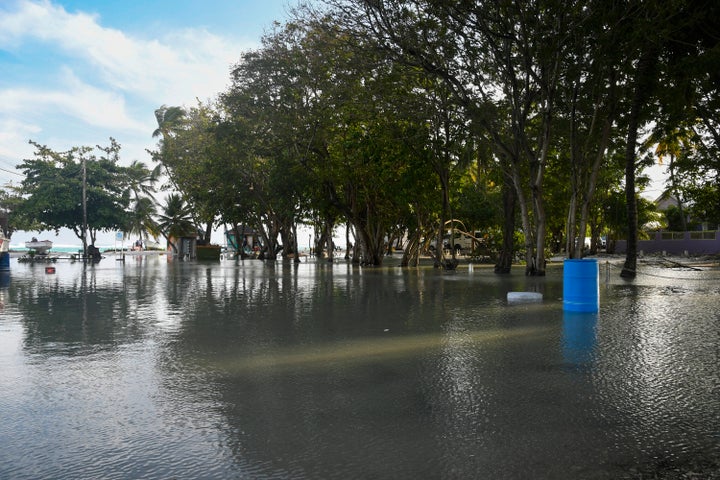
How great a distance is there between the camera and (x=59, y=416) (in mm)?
4242

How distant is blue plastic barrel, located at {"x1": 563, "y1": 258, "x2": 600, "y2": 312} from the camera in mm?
10430

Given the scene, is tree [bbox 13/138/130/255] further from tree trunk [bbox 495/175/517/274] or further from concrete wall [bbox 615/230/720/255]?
concrete wall [bbox 615/230/720/255]

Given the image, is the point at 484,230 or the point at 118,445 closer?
the point at 118,445

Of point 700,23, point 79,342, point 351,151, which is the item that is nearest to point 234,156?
point 351,151

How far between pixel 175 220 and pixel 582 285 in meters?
59.8

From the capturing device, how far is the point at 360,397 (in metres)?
4.74

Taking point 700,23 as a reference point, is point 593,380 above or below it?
below

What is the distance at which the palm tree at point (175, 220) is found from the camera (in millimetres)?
64688

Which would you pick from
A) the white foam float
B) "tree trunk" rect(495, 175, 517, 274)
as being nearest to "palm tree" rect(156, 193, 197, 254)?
"tree trunk" rect(495, 175, 517, 274)

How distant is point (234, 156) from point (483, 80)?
20.1 metres

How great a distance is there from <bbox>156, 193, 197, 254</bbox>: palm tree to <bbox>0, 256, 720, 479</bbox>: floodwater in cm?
5702

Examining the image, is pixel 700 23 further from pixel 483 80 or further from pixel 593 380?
pixel 593 380

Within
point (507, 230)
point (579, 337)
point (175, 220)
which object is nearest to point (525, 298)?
point (579, 337)

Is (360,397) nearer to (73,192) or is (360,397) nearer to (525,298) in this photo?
(525,298)
